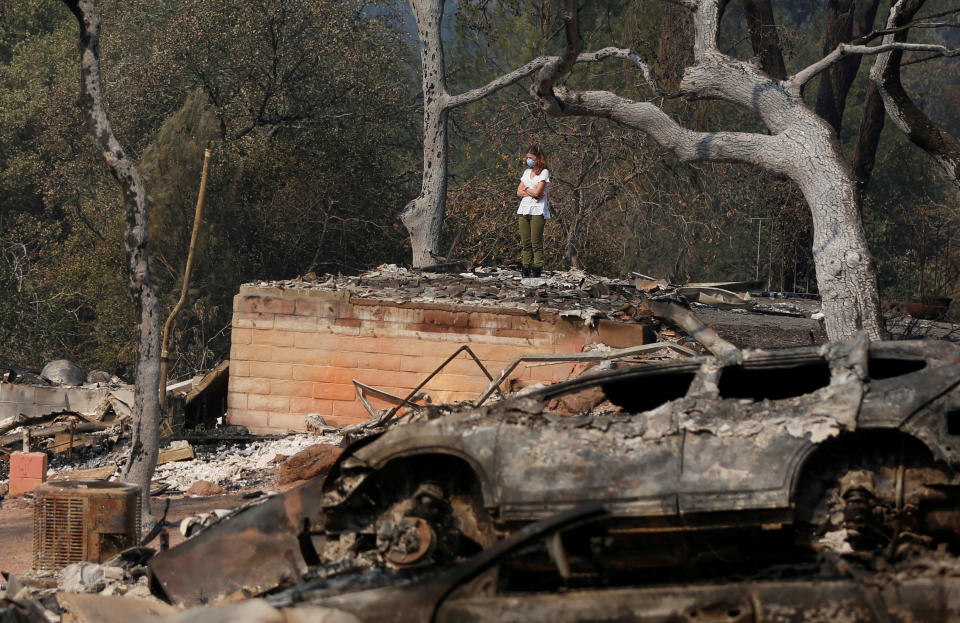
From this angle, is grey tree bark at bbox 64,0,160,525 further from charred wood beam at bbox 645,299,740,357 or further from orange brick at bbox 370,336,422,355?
charred wood beam at bbox 645,299,740,357

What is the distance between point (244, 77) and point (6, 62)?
1135 centimetres

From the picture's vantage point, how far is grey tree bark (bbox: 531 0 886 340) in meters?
11.5

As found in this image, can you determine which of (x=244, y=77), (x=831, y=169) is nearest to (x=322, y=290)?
(x=831, y=169)

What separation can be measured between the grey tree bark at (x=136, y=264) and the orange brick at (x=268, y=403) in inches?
172

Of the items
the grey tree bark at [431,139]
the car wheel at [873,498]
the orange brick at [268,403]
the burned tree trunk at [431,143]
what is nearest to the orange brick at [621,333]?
the orange brick at [268,403]

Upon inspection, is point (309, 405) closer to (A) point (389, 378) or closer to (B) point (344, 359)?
(B) point (344, 359)

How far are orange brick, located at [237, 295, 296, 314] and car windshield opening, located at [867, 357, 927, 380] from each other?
9177mm

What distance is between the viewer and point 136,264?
989 cm

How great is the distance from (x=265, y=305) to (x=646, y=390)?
8.41 meters

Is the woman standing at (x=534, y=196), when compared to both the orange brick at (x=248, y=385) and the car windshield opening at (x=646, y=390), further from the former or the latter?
the car windshield opening at (x=646, y=390)

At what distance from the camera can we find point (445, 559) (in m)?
5.88

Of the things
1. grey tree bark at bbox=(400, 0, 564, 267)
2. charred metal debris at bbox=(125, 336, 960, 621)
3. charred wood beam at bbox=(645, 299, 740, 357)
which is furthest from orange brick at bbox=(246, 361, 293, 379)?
charred metal debris at bbox=(125, 336, 960, 621)

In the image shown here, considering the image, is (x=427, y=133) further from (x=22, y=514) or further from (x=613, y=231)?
(x=22, y=514)

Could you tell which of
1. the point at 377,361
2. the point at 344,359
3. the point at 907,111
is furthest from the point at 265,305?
the point at 907,111
